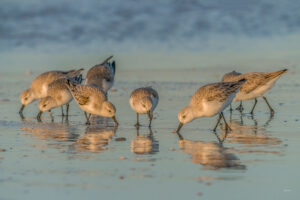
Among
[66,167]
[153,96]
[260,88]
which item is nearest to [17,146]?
[66,167]

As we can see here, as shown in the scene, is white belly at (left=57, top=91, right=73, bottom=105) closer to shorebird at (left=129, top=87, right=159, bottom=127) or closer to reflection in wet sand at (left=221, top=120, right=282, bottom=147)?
shorebird at (left=129, top=87, right=159, bottom=127)

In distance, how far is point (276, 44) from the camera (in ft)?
71.4

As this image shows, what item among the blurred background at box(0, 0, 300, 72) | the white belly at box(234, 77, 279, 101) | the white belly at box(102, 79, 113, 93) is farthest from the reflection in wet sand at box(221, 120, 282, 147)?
the blurred background at box(0, 0, 300, 72)

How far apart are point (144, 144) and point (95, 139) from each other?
35.6 inches

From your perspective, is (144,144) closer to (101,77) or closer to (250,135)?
(250,135)

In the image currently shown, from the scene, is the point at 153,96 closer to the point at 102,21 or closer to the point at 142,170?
the point at 142,170

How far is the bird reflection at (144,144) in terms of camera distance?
885cm

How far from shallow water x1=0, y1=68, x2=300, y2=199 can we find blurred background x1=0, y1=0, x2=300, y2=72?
21.3ft

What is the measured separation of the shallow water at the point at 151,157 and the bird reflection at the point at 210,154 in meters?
0.01

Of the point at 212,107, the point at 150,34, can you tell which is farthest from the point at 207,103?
the point at 150,34

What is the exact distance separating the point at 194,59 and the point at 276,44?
3144 mm

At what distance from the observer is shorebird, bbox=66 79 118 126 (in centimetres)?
1185

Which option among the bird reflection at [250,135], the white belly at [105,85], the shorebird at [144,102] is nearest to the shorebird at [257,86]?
the bird reflection at [250,135]

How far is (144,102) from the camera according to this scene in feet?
38.6
